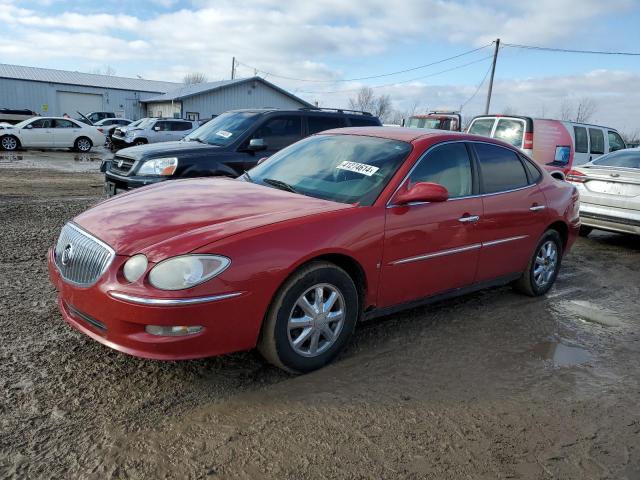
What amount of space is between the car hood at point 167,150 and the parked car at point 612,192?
5613 millimetres

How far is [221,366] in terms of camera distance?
347 centimetres

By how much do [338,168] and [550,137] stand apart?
9.69 metres

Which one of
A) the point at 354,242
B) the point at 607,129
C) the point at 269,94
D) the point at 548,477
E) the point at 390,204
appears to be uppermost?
the point at 269,94

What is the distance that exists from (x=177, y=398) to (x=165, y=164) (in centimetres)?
474

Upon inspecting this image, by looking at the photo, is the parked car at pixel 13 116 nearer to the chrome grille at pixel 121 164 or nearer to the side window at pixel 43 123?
the side window at pixel 43 123

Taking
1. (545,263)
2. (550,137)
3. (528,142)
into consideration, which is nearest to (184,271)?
(545,263)

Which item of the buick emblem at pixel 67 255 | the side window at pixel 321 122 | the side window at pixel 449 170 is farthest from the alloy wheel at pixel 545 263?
the side window at pixel 321 122

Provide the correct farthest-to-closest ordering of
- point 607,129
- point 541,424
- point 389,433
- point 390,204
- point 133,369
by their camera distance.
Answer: point 607,129 → point 390,204 → point 133,369 → point 541,424 → point 389,433

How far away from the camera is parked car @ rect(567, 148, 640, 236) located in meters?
7.43

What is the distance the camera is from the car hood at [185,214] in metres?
3.02

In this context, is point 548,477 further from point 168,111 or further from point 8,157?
point 168,111

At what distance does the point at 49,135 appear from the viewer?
2173cm

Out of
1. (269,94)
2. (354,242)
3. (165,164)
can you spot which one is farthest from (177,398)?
(269,94)

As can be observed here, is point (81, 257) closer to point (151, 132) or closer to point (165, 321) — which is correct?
point (165, 321)
